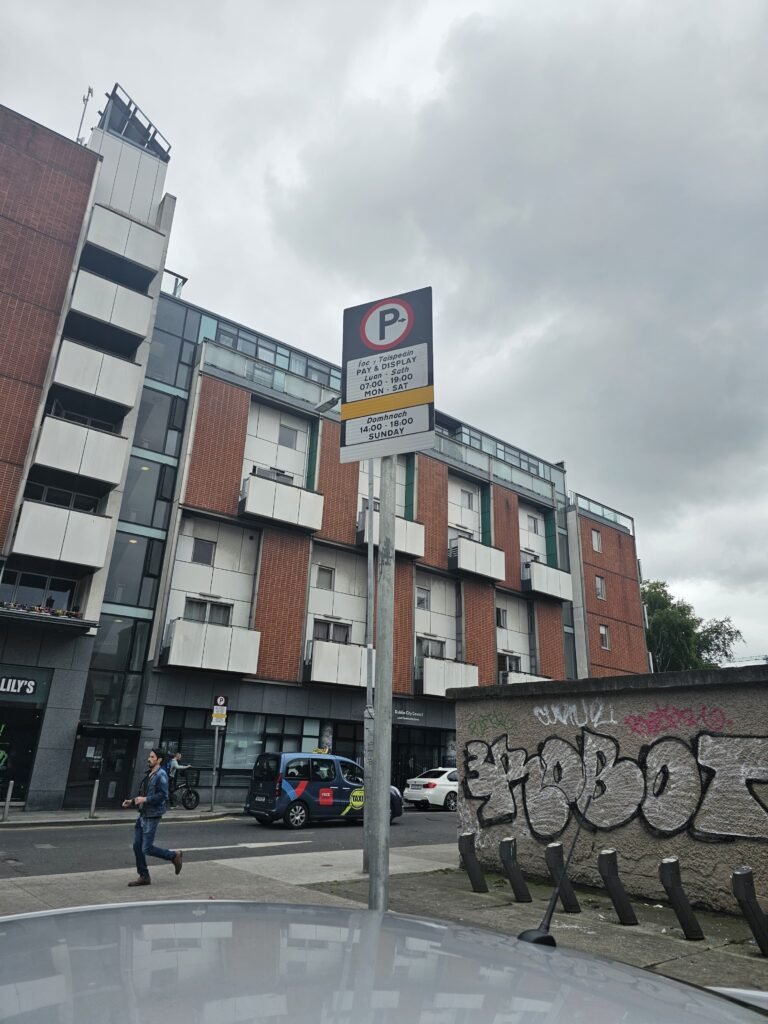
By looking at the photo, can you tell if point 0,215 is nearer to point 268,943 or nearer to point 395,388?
point 395,388

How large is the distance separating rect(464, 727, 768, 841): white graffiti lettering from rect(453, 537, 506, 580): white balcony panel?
2086 centimetres

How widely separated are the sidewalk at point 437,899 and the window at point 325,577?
53.7ft

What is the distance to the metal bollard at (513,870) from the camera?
7742 mm

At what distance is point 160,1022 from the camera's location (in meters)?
1.32

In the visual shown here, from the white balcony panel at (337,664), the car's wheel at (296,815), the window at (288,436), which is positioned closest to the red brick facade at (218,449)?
the window at (288,436)

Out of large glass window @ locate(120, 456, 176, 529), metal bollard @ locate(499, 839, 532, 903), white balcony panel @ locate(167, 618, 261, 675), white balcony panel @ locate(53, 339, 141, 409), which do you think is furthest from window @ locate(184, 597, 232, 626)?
metal bollard @ locate(499, 839, 532, 903)

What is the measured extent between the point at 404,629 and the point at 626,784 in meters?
20.6

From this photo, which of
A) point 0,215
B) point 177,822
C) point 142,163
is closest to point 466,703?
point 177,822

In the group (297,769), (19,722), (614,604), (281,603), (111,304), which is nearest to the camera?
(297,769)

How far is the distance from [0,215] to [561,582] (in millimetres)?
28308

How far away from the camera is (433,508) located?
31.7m

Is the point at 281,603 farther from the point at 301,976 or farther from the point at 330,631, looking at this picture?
the point at 301,976

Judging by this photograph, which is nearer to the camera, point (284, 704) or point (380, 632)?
point (380, 632)

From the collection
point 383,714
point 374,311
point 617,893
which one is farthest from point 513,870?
point 374,311
